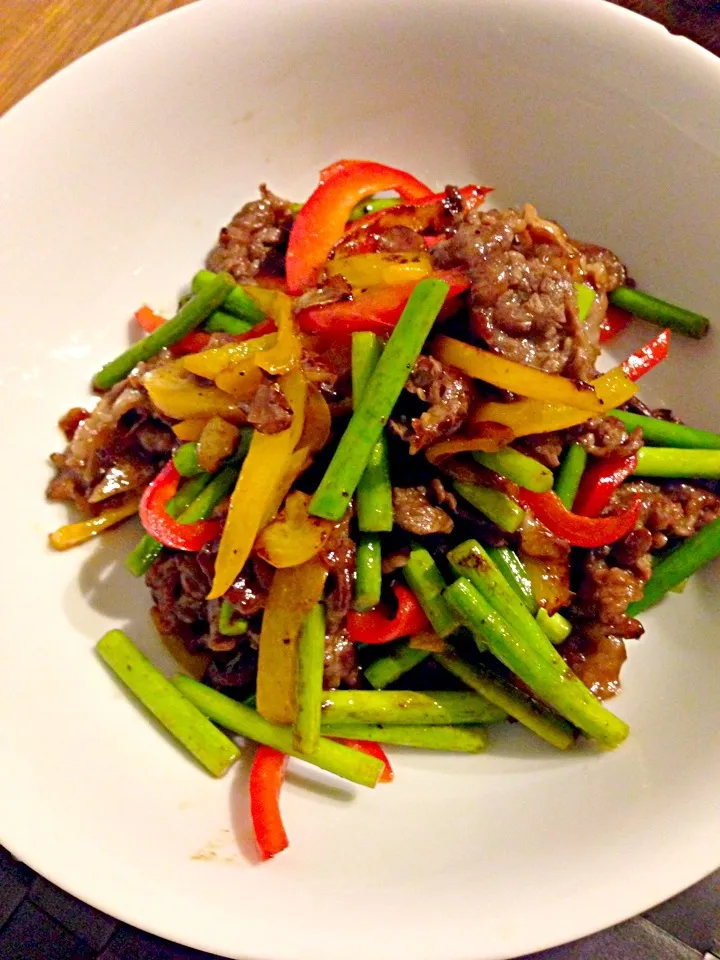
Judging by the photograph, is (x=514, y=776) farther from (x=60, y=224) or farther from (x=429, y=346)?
(x=60, y=224)

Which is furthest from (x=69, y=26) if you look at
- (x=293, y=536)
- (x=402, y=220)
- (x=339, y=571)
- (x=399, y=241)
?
(x=339, y=571)

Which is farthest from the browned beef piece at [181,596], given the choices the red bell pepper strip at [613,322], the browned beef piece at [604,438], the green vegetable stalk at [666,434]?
the red bell pepper strip at [613,322]

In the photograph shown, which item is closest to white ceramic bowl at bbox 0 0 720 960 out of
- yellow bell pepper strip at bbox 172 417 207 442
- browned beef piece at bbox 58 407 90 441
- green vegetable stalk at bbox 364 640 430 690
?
browned beef piece at bbox 58 407 90 441

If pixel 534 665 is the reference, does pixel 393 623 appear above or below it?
below

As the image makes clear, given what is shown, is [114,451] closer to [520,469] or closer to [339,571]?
[339,571]

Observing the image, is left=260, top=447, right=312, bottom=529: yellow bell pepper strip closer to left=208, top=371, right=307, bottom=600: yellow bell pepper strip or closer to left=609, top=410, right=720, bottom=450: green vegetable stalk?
left=208, top=371, right=307, bottom=600: yellow bell pepper strip

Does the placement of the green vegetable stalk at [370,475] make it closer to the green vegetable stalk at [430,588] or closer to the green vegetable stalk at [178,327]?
the green vegetable stalk at [430,588]

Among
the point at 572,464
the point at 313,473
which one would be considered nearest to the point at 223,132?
the point at 313,473
